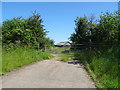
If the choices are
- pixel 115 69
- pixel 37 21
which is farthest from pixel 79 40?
pixel 115 69

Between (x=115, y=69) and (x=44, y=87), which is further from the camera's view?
Answer: (x=115, y=69)

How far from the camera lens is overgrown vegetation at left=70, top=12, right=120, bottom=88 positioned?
4.55 m

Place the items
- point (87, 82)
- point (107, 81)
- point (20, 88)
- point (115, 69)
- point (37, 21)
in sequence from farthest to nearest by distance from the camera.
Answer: point (37, 21) < point (115, 69) < point (87, 82) < point (107, 81) < point (20, 88)

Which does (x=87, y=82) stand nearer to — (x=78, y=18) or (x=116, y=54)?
(x=116, y=54)

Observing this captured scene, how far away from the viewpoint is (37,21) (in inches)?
790

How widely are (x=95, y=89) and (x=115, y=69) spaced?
1698 mm

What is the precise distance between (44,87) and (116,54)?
489 cm

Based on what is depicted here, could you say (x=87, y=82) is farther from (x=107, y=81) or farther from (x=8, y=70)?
(x=8, y=70)

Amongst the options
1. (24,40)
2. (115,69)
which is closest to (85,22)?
(24,40)

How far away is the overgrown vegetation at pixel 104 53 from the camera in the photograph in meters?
4.55

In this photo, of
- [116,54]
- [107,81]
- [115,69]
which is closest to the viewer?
[107,81]

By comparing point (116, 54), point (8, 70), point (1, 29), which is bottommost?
point (8, 70)

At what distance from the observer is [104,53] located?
25.6 ft

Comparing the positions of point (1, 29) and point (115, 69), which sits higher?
point (1, 29)
